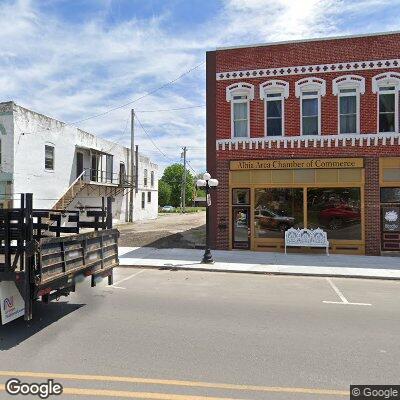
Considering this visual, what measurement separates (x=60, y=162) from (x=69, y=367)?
2137 centimetres

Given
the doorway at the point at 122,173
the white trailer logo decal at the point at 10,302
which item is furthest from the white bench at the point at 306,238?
the doorway at the point at 122,173

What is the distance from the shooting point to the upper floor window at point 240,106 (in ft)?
52.6

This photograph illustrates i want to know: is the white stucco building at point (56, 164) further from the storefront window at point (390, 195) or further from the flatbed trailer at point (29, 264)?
the storefront window at point (390, 195)

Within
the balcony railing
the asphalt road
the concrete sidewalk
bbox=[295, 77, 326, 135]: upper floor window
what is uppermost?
bbox=[295, 77, 326, 135]: upper floor window

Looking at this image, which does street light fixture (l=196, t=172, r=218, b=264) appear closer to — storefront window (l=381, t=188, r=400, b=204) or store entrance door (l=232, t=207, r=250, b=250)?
store entrance door (l=232, t=207, r=250, b=250)

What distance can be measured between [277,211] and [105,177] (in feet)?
58.0

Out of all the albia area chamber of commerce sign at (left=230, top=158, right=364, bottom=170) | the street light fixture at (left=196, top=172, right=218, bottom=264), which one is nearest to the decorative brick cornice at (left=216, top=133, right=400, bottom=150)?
the albia area chamber of commerce sign at (left=230, top=158, right=364, bottom=170)

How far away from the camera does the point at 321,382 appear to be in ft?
13.6

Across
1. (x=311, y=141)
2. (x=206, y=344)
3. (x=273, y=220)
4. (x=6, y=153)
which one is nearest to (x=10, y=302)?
(x=206, y=344)

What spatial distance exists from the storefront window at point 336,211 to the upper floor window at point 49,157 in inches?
620

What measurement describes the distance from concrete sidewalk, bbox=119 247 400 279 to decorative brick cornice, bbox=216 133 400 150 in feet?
14.7

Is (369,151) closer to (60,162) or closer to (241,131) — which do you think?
(241,131)

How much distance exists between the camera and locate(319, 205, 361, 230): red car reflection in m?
15.0

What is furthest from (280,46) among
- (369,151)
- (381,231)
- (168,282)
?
(168,282)
